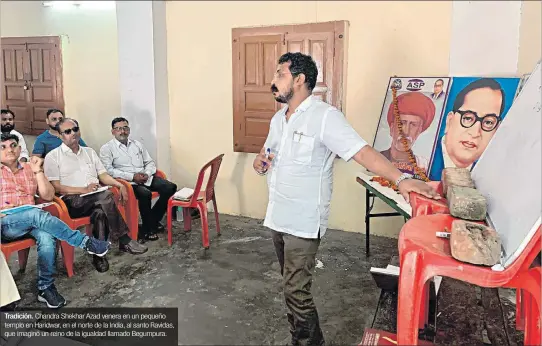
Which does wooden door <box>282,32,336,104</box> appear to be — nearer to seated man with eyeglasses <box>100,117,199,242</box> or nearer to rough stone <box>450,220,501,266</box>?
seated man with eyeglasses <box>100,117,199,242</box>

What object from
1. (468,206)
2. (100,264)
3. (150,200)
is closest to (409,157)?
(468,206)

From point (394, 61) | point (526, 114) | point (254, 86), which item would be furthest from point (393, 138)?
point (526, 114)

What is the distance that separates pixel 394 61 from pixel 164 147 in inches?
86.0

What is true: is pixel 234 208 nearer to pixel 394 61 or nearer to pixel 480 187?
pixel 394 61

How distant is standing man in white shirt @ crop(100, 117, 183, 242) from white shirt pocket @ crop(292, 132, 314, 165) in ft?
6.62

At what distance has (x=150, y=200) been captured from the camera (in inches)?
139

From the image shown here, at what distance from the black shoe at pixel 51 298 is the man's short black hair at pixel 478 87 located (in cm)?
249

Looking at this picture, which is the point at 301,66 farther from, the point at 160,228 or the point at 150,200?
the point at 160,228

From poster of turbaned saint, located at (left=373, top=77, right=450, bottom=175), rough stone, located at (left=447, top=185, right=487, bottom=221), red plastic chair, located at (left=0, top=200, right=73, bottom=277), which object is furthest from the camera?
poster of turbaned saint, located at (left=373, top=77, right=450, bottom=175)

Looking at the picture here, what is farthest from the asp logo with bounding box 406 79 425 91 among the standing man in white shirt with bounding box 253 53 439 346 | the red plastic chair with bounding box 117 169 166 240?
the red plastic chair with bounding box 117 169 166 240

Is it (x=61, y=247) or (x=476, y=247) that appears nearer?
(x=476, y=247)

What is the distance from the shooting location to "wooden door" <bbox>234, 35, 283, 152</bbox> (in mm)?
3705

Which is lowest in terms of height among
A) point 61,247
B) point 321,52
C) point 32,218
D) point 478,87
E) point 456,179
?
point 61,247

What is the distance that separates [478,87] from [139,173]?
8.11ft
